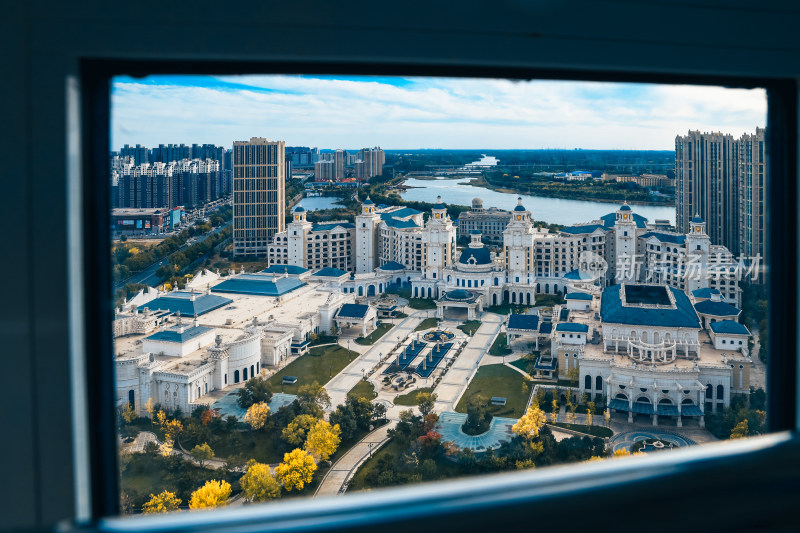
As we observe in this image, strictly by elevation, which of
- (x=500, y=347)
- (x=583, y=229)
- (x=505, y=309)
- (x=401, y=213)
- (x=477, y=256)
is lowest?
(x=500, y=347)

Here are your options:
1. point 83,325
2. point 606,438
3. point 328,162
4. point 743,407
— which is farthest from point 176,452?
point 328,162

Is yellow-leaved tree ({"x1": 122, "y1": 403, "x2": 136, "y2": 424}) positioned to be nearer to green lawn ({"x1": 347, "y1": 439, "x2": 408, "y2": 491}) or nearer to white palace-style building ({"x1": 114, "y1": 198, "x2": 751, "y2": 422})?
white palace-style building ({"x1": 114, "y1": 198, "x2": 751, "y2": 422})

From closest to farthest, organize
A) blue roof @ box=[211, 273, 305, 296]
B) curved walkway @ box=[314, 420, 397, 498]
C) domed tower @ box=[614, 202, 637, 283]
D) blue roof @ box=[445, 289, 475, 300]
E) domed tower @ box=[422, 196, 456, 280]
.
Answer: curved walkway @ box=[314, 420, 397, 498] → blue roof @ box=[211, 273, 305, 296] → blue roof @ box=[445, 289, 475, 300] → domed tower @ box=[614, 202, 637, 283] → domed tower @ box=[422, 196, 456, 280]

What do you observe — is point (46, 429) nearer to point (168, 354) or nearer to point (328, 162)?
point (168, 354)

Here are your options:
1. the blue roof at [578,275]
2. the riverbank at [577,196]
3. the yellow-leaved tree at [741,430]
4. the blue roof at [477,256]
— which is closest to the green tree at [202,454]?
the yellow-leaved tree at [741,430]

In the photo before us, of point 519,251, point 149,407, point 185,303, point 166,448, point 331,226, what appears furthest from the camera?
point 331,226

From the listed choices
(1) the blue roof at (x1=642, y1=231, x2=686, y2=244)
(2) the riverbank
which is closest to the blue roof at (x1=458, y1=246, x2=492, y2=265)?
(2) the riverbank

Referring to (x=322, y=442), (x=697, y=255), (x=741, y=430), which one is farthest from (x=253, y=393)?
(x=697, y=255)

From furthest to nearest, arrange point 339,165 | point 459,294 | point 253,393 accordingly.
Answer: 1. point 339,165
2. point 459,294
3. point 253,393

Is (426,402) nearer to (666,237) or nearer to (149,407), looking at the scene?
(149,407)
